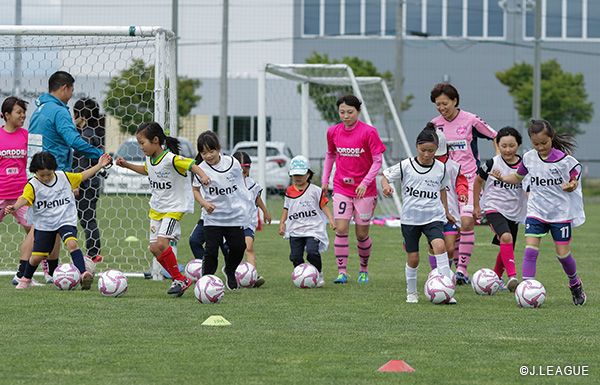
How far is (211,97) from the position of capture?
1200 inches

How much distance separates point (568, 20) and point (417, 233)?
105ft

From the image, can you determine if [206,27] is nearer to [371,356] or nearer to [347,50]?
[347,50]

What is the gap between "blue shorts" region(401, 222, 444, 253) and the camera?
7.03 m

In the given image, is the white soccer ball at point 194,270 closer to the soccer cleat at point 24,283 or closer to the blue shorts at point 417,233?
the soccer cleat at point 24,283

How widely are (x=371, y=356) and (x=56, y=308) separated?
→ 281 cm

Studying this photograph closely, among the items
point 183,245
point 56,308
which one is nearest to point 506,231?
point 56,308

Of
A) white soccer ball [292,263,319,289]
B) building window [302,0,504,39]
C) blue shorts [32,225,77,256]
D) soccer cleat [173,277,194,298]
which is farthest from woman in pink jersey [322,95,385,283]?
building window [302,0,504,39]

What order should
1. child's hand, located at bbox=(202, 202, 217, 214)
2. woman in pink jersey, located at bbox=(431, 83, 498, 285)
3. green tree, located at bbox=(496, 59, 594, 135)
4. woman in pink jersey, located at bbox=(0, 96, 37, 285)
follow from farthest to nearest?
green tree, located at bbox=(496, 59, 594, 135)
woman in pink jersey, located at bbox=(0, 96, 37, 285)
woman in pink jersey, located at bbox=(431, 83, 498, 285)
child's hand, located at bbox=(202, 202, 217, 214)

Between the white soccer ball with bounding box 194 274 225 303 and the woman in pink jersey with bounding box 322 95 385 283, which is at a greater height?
the woman in pink jersey with bounding box 322 95 385 283

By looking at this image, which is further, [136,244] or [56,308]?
[136,244]

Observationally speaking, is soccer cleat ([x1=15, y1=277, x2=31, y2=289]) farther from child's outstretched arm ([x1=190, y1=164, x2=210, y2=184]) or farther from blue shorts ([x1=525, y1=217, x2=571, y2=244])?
blue shorts ([x1=525, y1=217, x2=571, y2=244])

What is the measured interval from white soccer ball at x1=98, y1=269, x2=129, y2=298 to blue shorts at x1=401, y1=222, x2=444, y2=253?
7.75 feet

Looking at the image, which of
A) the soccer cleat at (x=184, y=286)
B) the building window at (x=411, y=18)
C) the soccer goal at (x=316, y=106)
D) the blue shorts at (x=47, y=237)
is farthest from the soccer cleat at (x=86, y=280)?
the building window at (x=411, y=18)

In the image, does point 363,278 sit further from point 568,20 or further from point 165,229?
point 568,20
